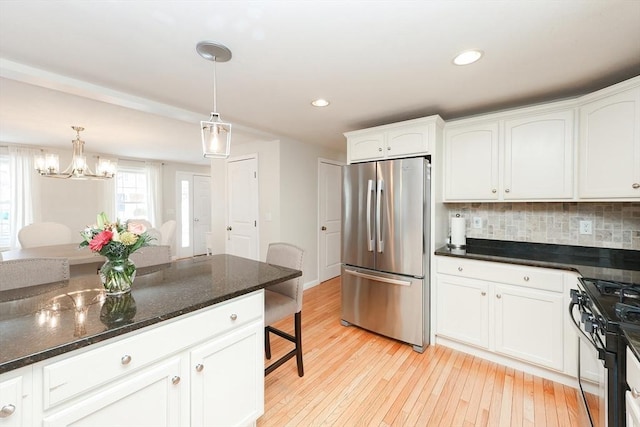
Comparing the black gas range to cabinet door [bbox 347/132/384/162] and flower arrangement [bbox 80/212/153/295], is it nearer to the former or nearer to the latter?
cabinet door [bbox 347/132/384/162]

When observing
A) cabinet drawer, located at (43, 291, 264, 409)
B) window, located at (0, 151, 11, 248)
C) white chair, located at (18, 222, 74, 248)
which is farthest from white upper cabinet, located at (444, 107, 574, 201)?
window, located at (0, 151, 11, 248)

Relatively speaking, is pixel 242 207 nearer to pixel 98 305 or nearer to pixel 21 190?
pixel 98 305

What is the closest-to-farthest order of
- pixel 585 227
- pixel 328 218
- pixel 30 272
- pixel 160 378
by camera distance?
pixel 160 378, pixel 30 272, pixel 585 227, pixel 328 218

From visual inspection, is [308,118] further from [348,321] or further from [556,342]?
[556,342]

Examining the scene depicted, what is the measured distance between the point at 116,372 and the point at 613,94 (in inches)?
126

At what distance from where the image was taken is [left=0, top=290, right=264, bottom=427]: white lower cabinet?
2.77 feet

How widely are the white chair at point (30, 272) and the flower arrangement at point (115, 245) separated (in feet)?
1.65

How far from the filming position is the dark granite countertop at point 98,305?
2.85 ft

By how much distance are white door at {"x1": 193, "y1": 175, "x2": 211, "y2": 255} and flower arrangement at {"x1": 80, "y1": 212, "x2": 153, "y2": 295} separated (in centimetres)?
594

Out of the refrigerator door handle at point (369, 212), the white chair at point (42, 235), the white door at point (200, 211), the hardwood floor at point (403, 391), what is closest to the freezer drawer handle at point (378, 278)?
the refrigerator door handle at point (369, 212)

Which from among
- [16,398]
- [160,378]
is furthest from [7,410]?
[160,378]

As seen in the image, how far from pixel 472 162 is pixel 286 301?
6.88 feet

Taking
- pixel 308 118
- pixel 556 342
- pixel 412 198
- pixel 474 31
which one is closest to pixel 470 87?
pixel 474 31

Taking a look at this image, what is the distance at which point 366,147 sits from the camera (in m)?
2.87
